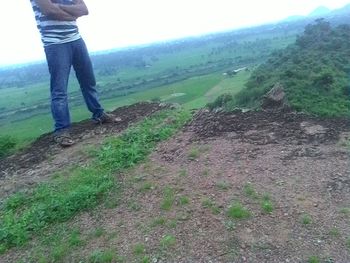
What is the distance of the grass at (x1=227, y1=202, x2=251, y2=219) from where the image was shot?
11.5 ft

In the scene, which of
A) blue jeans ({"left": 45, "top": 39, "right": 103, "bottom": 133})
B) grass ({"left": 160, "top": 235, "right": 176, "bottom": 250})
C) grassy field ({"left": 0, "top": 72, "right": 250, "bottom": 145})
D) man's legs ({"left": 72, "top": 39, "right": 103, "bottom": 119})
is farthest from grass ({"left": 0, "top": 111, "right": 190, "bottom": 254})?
grassy field ({"left": 0, "top": 72, "right": 250, "bottom": 145})

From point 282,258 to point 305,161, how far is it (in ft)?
4.90

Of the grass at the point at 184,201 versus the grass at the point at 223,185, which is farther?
the grass at the point at 223,185

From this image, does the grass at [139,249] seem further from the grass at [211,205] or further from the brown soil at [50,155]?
the brown soil at [50,155]

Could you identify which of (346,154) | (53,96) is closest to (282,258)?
(346,154)

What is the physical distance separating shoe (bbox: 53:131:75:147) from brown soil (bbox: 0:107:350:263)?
437mm

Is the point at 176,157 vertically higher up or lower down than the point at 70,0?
lower down

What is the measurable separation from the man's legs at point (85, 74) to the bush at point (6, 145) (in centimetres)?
129

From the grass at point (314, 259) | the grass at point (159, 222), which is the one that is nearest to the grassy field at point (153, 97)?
the grass at point (159, 222)

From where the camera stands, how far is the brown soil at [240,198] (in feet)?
10.5

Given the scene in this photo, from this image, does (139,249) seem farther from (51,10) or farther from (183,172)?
(51,10)

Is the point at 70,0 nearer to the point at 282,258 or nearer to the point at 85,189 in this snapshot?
the point at 85,189

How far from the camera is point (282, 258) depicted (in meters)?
3.05

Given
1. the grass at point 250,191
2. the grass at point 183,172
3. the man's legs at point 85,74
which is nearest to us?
the grass at point 250,191
